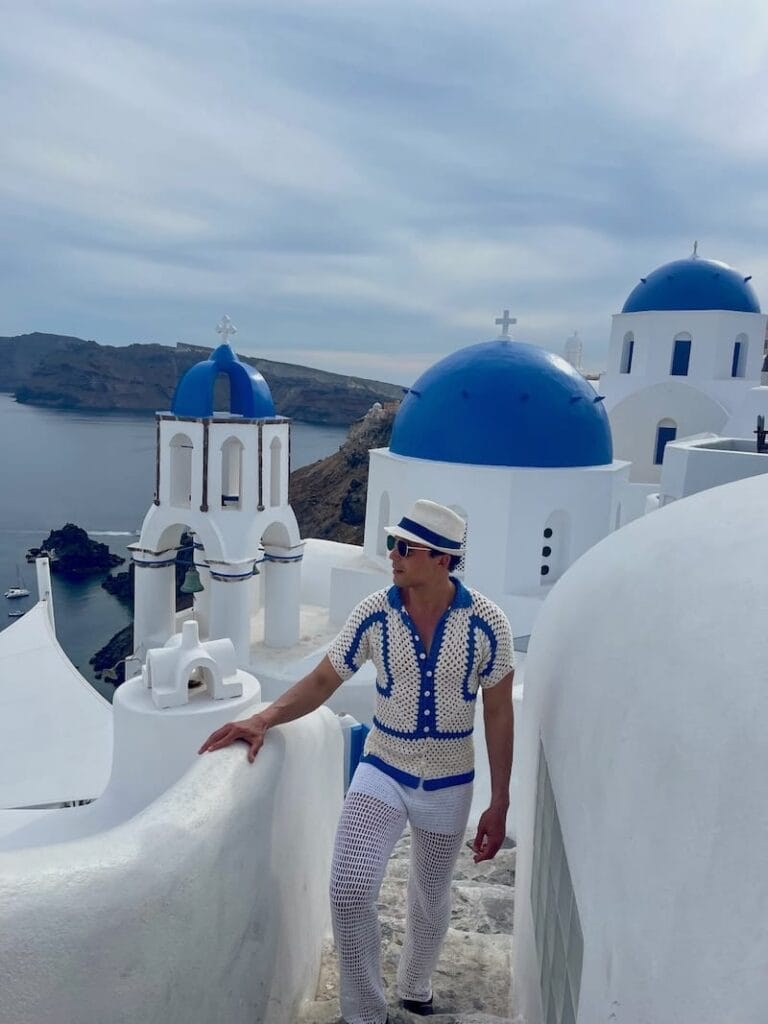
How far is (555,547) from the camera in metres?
11.4

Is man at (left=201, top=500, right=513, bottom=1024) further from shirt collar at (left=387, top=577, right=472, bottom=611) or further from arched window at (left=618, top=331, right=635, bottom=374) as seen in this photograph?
arched window at (left=618, top=331, right=635, bottom=374)

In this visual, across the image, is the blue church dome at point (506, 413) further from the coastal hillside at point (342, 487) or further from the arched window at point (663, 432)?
the coastal hillside at point (342, 487)

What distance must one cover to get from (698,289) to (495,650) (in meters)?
17.6

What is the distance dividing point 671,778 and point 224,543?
974 cm

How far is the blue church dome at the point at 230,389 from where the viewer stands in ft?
34.5

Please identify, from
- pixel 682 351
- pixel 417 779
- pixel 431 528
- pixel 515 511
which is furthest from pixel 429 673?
pixel 682 351

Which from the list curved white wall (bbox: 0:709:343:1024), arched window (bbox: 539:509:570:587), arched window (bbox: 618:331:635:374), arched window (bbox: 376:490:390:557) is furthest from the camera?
arched window (bbox: 618:331:635:374)

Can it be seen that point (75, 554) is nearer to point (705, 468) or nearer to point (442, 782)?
point (705, 468)

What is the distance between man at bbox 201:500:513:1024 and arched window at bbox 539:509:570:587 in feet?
29.9

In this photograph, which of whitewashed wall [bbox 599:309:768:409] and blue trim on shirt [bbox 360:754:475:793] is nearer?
blue trim on shirt [bbox 360:754:475:793]

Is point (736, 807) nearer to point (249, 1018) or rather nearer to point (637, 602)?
point (637, 602)

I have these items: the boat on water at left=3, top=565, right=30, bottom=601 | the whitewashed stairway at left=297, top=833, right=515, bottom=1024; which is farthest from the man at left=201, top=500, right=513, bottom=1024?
the boat on water at left=3, top=565, right=30, bottom=601

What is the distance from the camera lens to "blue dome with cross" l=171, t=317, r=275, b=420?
34.5ft

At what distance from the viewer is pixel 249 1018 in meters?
2.02
